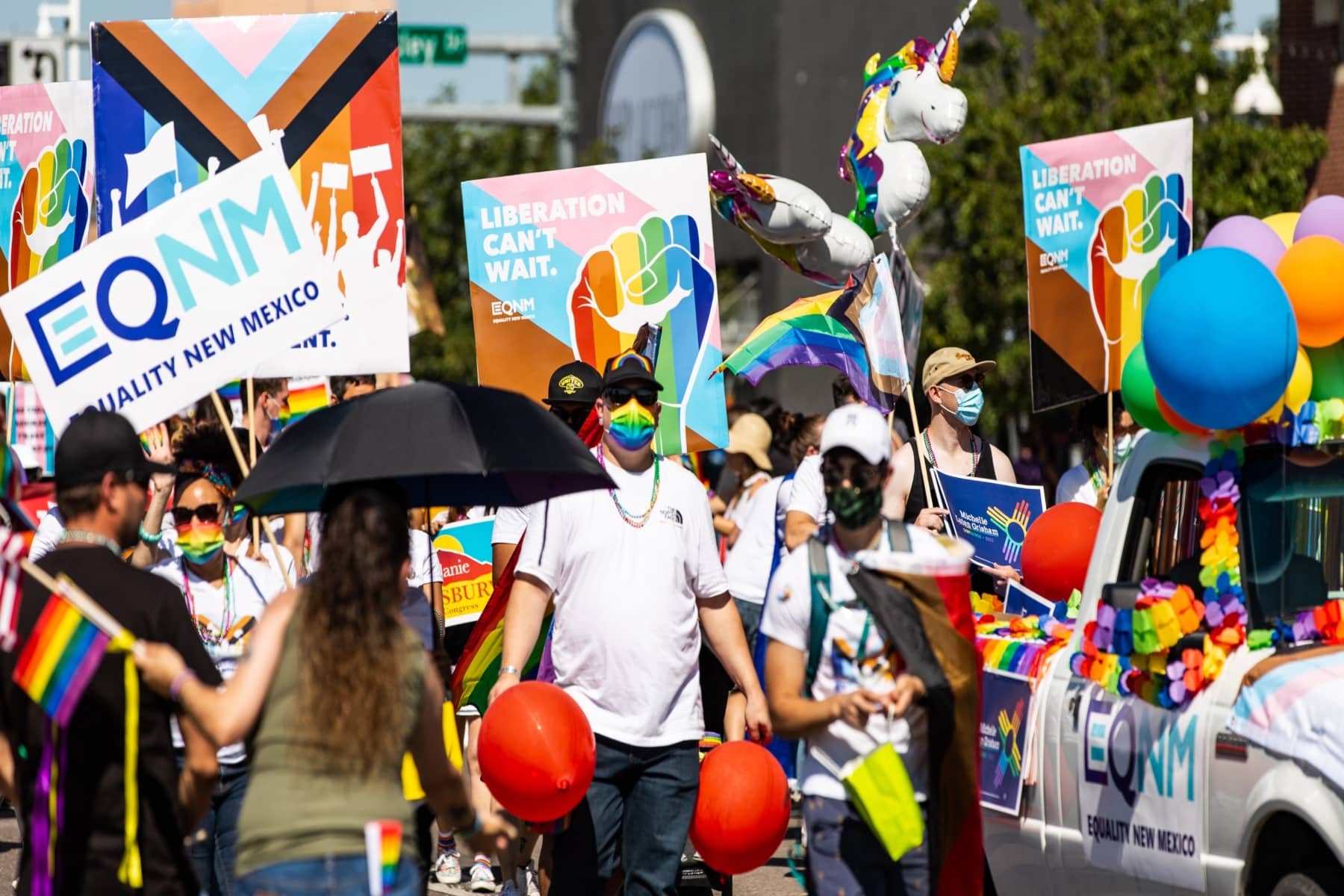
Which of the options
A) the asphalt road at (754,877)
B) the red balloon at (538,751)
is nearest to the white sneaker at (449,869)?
the asphalt road at (754,877)

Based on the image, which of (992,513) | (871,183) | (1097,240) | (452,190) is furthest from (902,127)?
(452,190)

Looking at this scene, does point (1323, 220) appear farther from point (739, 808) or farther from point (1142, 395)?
point (739, 808)

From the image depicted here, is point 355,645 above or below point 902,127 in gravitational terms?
below

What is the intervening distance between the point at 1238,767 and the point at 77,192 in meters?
8.63

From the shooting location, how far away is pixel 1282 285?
6305 mm

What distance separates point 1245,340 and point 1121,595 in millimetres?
804

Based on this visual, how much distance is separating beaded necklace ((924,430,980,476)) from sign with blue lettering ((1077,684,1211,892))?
2.62 m

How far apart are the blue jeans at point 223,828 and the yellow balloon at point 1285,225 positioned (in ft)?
13.3

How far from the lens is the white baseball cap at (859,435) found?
18.1 feet

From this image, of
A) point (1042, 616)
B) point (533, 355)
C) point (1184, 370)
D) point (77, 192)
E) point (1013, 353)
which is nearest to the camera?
point (1184, 370)

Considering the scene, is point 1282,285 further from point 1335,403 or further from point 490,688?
point 490,688

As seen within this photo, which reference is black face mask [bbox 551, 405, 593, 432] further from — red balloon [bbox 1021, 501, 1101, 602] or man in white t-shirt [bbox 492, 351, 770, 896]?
red balloon [bbox 1021, 501, 1101, 602]

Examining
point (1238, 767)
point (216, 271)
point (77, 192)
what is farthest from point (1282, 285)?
point (77, 192)

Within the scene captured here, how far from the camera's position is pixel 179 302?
23.0 ft
